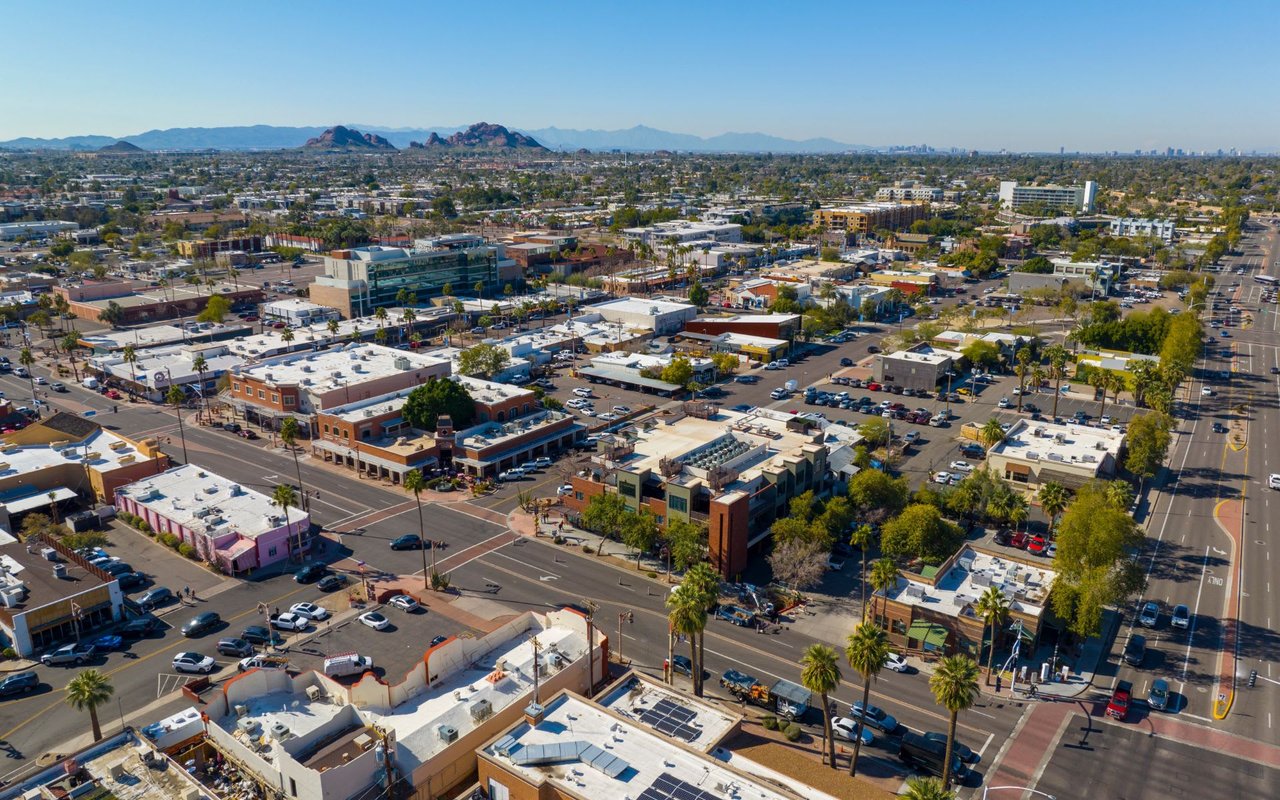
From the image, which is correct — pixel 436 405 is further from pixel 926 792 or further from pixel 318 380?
pixel 926 792

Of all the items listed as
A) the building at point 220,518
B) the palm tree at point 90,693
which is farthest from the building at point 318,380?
the palm tree at point 90,693

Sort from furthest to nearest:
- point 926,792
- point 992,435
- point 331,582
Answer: point 992,435, point 331,582, point 926,792

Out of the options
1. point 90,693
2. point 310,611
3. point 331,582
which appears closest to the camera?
point 90,693

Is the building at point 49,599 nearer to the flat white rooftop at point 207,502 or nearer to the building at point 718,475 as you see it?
the flat white rooftop at point 207,502

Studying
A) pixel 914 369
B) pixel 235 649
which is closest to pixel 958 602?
pixel 235 649

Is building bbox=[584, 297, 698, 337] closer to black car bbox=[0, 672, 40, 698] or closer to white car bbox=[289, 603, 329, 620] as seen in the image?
white car bbox=[289, 603, 329, 620]

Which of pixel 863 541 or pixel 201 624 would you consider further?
pixel 863 541
